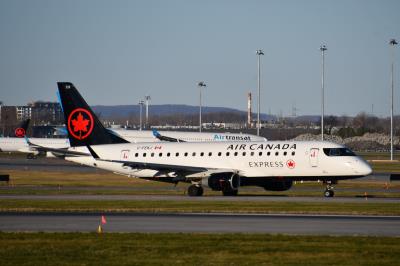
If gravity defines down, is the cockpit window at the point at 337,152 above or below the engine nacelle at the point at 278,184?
above

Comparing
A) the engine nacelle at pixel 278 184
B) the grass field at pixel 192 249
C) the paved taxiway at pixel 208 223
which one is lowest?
the paved taxiway at pixel 208 223

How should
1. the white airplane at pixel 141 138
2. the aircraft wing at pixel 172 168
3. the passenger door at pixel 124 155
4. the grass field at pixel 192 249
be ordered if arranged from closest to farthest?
1. the grass field at pixel 192 249
2. the aircraft wing at pixel 172 168
3. the passenger door at pixel 124 155
4. the white airplane at pixel 141 138

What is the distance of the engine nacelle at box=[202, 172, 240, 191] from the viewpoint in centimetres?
6059

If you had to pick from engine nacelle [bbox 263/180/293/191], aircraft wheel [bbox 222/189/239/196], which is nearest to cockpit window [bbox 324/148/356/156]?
engine nacelle [bbox 263/180/293/191]

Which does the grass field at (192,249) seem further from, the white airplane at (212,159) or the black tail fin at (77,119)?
the black tail fin at (77,119)

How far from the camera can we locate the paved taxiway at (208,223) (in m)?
36.3

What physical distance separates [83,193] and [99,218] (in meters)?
22.5

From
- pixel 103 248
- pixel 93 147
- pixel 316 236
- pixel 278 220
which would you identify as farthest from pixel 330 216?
pixel 93 147

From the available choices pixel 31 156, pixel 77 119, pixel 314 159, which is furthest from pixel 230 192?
pixel 31 156

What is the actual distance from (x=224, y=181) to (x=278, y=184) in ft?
12.7

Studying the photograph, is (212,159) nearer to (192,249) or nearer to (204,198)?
(204,198)

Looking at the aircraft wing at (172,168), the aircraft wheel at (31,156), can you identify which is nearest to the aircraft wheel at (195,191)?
the aircraft wing at (172,168)

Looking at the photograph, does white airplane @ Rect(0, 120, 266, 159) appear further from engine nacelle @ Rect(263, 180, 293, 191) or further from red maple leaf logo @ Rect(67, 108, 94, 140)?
engine nacelle @ Rect(263, 180, 293, 191)

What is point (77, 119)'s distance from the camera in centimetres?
6719
